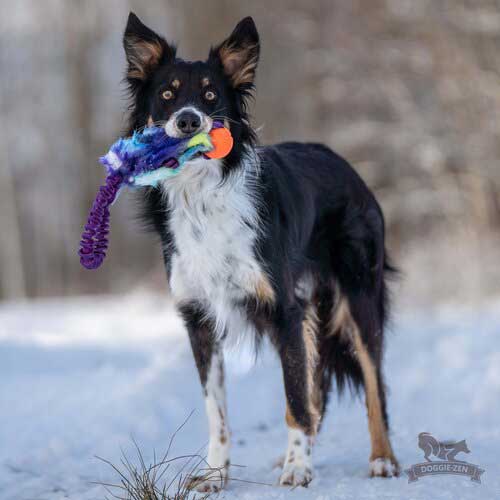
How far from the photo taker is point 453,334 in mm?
8852

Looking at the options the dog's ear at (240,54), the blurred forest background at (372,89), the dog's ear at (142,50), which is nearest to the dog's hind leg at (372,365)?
the dog's ear at (240,54)

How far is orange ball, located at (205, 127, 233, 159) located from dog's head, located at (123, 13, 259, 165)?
92 millimetres

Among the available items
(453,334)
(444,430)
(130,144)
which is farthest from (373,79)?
(130,144)

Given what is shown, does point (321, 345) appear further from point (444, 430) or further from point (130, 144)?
point (130, 144)

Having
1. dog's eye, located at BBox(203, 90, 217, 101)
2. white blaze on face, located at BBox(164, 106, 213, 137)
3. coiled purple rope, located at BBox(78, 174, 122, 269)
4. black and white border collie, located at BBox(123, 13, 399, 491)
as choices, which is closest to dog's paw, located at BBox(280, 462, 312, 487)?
black and white border collie, located at BBox(123, 13, 399, 491)

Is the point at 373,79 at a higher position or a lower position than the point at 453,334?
higher

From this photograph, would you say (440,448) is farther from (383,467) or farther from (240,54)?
(240,54)

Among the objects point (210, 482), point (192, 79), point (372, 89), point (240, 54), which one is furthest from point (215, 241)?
point (372, 89)

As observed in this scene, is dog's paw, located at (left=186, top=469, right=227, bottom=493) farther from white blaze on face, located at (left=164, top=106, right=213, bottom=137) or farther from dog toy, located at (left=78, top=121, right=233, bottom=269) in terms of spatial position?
white blaze on face, located at (left=164, top=106, right=213, bottom=137)

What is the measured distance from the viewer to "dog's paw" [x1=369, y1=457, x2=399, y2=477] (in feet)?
14.6

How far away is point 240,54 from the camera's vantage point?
4.61 meters

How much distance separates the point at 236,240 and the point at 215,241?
0.39 ft

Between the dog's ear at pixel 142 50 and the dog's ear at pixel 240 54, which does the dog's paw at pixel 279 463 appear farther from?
the dog's ear at pixel 142 50

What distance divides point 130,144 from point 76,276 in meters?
27.1
